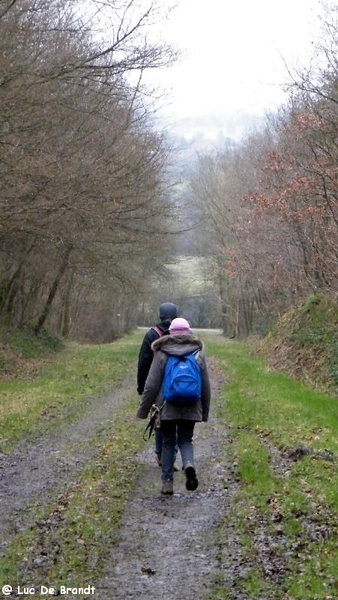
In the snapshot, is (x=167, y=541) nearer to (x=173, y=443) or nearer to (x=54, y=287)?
(x=173, y=443)

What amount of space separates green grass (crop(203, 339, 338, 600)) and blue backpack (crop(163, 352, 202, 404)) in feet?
4.03

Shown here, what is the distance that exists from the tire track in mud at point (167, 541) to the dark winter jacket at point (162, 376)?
934mm

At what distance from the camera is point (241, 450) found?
39.6 ft

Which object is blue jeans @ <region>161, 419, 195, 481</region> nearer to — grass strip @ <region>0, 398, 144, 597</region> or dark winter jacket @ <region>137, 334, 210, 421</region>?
dark winter jacket @ <region>137, 334, 210, 421</region>

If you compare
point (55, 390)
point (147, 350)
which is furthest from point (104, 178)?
point (147, 350)

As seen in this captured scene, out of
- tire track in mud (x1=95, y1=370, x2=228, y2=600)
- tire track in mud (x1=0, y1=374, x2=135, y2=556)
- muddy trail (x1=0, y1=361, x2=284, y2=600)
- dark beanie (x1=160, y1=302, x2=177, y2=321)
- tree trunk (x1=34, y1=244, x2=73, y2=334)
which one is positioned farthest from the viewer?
tree trunk (x1=34, y1=244, x2=73, y2=334)

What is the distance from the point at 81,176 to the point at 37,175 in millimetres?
2017

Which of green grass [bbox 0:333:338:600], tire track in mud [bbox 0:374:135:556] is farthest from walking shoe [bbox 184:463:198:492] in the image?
tire track in mud [bbox 0:374:135:556]

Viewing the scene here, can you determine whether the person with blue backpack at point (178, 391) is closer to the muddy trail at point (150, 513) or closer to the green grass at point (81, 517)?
the muddy trail at point (150, 513)

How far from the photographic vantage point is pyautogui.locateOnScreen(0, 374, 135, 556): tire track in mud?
859 centimetres

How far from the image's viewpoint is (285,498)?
8.88m

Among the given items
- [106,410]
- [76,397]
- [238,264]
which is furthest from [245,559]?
[238,264]

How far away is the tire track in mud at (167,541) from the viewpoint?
6418mm

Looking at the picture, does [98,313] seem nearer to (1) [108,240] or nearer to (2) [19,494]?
(1) [108,240]
